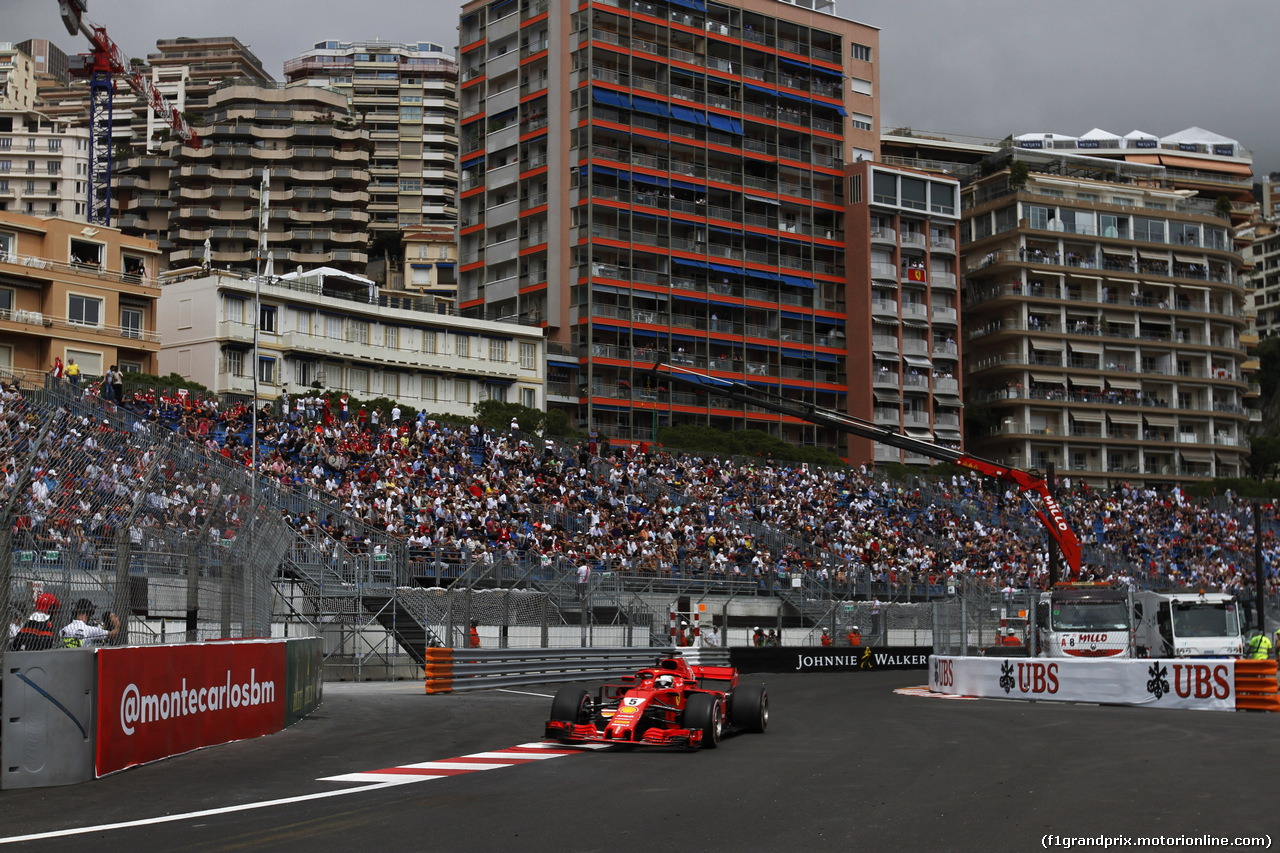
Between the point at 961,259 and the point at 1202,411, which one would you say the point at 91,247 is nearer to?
Answer: the point at 961,259

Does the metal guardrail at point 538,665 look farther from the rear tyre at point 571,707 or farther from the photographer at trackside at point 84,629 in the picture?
the photographer at trackside at point 84,629

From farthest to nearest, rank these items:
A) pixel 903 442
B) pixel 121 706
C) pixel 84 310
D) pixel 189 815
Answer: pixel 84 310 < pixel 903 442 < pixel 121 706 < pixel 189 815

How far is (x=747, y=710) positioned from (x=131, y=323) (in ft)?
152

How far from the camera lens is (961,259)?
95.8 meters

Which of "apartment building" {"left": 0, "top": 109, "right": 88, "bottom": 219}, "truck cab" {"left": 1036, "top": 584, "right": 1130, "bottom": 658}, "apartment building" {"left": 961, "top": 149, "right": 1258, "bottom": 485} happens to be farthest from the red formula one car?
"apartment building" {"left": 0, "top": 109, "right": 88, "bottom": 219}

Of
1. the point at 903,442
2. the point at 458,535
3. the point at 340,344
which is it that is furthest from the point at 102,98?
the point at 903,442

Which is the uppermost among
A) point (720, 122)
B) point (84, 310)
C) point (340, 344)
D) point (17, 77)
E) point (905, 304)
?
point (17, 77)

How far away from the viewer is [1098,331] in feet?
303

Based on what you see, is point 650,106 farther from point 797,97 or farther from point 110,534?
point 110,534

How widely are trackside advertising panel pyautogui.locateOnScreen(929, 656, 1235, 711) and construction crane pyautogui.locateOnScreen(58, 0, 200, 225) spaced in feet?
201

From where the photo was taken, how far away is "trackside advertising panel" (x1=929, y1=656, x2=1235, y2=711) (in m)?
23.0

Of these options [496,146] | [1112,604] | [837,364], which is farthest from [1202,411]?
[1112,604]

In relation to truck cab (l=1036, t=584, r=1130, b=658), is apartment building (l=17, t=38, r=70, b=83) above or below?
above

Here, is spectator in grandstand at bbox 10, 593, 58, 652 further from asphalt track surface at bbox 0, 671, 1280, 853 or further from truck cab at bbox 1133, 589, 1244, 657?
truck cab at bbox 1133, 589, 1244, 657
